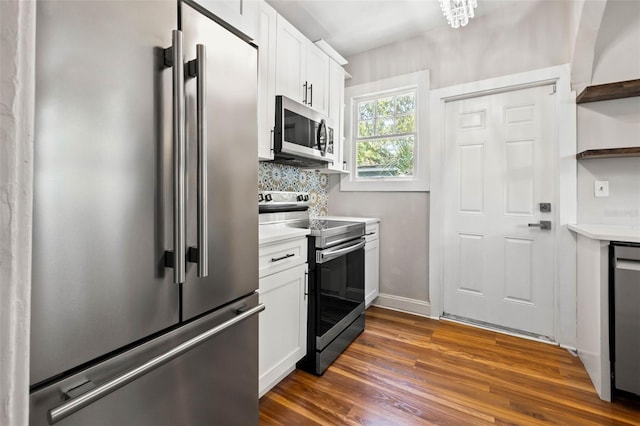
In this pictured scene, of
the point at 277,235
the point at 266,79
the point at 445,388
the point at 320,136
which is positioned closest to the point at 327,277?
the point at 277,235

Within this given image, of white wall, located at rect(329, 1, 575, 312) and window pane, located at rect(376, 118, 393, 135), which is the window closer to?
window pane, located at rect(376, 118, 393, 135)

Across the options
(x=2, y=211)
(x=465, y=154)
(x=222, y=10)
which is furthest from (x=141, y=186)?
(x=465, y=154)

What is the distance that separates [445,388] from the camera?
5.93 feet

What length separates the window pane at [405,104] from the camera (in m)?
2.99

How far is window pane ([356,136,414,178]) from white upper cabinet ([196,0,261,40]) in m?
2.06

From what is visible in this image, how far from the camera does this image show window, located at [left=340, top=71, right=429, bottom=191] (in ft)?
9.55

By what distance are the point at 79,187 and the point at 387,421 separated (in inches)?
64.9

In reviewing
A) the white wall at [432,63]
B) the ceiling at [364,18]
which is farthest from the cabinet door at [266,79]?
the white wall at [432,63]

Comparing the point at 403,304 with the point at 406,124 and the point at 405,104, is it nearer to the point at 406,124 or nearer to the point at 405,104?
the point at 406,124

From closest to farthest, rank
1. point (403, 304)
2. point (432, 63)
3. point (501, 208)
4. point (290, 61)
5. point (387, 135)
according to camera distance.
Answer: point (290, 61) → point (501, 208) → point (432, 63) → point (403, 304) → point (387, 135)

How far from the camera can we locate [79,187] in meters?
0.67

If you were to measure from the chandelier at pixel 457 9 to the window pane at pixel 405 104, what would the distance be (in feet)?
2.93

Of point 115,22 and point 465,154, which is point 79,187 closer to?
point 115,22

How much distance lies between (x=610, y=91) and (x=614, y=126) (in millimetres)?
272
